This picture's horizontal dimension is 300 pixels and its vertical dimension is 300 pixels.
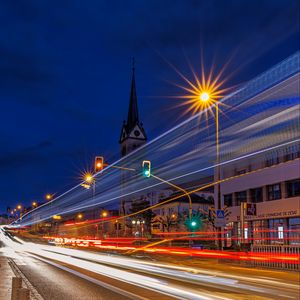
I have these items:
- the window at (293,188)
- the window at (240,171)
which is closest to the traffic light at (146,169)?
the window at (293,188)

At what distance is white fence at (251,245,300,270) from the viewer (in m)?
24.1

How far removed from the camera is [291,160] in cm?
4153

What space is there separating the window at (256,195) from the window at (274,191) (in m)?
1.47

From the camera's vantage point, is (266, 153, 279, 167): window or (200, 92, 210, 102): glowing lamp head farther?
(266, 153, 279, 167): window

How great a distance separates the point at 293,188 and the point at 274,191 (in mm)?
2829

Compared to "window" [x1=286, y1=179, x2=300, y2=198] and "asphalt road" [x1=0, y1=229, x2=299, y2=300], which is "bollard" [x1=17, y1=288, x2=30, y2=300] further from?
"window" [x1=286, y1=179, x2=300, y2=198]

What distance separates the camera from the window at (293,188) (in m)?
40.5

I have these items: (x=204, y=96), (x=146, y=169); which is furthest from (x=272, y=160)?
(x=204, y=96)

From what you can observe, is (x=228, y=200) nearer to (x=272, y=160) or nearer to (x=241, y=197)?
(x=241, y=197)

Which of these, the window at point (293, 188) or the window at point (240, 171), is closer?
the window at point (293, 188)

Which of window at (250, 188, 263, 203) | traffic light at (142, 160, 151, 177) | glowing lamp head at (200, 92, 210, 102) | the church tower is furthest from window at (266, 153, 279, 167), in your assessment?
the church tower

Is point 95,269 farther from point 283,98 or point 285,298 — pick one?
point 283,98

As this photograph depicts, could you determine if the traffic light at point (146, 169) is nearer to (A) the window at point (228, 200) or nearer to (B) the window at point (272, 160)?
(B) the window at point (272, 160)

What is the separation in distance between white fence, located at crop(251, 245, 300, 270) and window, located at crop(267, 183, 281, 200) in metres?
16.5
